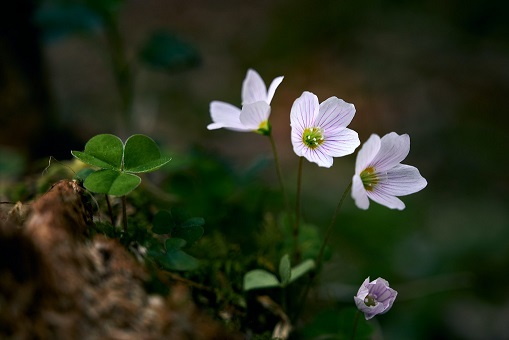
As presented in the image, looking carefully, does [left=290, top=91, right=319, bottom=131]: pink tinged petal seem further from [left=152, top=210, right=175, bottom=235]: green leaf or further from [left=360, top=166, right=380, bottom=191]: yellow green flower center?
[left=152, top=210, right=175, bottom=235]: green leaf

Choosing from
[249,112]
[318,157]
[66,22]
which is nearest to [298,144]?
[318,157]

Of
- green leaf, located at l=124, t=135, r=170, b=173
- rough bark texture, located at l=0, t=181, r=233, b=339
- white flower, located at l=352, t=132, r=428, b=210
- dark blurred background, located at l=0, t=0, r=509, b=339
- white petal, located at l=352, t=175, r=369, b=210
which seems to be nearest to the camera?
rough bark texture, located at l=0, t=181, r=233, b=339

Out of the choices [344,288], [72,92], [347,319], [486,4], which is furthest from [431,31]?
[347,319]

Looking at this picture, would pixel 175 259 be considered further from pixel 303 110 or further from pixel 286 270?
pixel 303 110

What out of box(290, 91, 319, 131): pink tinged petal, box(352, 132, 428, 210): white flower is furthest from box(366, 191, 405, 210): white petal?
box(290, 91, 319, 131): pink tinged petal

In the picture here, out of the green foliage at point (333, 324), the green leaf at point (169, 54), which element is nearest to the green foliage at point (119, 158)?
the green foliage at point (333, 324)

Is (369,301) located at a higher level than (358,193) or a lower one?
lower

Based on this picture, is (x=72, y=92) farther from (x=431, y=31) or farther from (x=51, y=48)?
(x=431, y=31)
